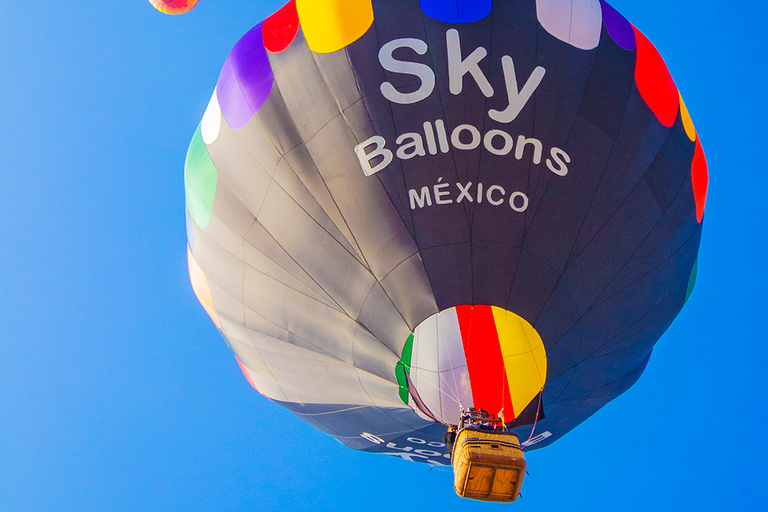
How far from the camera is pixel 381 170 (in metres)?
4.86

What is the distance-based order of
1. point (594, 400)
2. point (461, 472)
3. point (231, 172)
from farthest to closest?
point (594, 400) → point (231, 172) → point (461, 472)

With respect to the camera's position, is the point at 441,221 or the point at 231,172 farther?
the point at 231,172

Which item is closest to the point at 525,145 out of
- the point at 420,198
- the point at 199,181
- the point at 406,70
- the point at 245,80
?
the point at 420,198

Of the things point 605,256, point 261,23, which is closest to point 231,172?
point 261,23

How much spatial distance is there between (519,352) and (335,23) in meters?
2.60

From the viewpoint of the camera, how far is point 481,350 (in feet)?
15.7

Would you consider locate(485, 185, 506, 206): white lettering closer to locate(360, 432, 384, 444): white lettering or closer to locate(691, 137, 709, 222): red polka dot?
locate(691, 137, 709, 222): red polka dot

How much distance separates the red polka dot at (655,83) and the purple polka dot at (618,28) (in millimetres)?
77

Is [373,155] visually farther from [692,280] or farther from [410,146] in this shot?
[692,280]

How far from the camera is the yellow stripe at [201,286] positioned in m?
6.20

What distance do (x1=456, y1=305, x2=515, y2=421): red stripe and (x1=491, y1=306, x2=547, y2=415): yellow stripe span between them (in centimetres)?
5

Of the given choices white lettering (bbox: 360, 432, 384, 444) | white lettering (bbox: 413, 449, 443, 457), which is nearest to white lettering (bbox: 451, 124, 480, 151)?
white lettering (bbox: 360, 432, 384, 444)

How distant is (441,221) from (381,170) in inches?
20.6

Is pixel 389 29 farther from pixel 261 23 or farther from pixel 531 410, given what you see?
pixel 531 410
